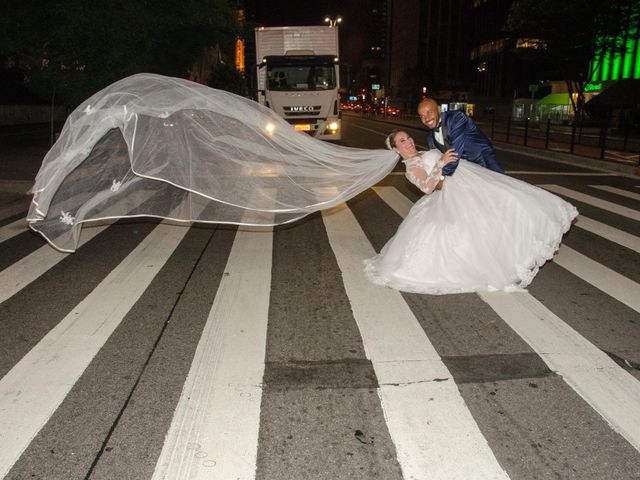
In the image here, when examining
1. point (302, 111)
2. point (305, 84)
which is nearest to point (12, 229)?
point (302, 111)

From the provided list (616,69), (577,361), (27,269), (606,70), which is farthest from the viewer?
(606,70)

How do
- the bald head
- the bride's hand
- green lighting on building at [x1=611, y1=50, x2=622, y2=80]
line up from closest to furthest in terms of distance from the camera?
the bride's hand → the bald head → green lighting on building at [x1=611, y1=50, x2=622, y2=80]

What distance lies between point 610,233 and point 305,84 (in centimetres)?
1316

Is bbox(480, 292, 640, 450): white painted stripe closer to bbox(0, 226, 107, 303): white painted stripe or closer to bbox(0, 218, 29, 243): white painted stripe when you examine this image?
bbox(0, 226, 107, 303): white painted stripe

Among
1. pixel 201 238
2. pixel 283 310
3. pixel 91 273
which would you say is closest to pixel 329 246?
pixel 201 238

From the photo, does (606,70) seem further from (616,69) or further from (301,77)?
(301,77)

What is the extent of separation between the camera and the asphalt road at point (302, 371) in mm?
2990

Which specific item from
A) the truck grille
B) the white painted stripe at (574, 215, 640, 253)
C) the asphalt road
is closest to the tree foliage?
the truck grille

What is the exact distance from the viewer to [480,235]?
5602mm

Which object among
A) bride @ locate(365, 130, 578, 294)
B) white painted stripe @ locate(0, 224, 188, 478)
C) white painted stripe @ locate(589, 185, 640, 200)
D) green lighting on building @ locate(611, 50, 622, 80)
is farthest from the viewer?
green lighting on building @ locate(611, 50, 622, 80)

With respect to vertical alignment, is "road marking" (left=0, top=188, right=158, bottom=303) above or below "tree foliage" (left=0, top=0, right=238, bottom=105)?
below

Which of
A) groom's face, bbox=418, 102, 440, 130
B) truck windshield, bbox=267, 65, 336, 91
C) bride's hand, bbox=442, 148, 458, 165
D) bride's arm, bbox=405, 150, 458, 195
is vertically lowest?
bride's arm, bbox=405, 150, 458, 195

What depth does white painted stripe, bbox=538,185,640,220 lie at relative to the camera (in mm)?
9906

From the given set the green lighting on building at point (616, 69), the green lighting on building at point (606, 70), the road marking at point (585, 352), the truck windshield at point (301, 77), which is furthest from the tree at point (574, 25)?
the road marking at point (585, 352)
